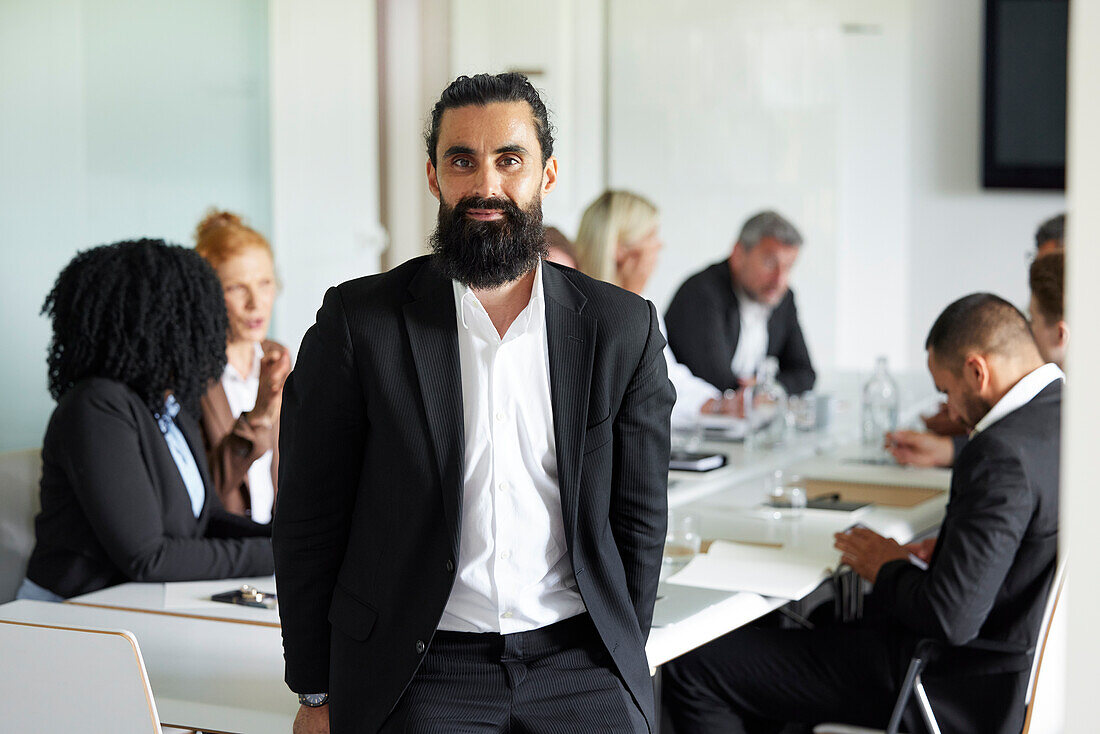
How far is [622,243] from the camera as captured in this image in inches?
170

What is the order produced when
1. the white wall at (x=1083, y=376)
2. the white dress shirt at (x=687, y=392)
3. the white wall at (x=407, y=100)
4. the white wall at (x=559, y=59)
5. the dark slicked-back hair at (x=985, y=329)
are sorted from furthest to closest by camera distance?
the white wall at (x=559, y=59)
the white wall at (x=407, y=100)
the white dress shirt at (x=687, y=392)
the dark slicked-back hair at (x=985, y=329)
the white wall at (x=1083, y=376)

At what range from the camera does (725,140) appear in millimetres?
6586

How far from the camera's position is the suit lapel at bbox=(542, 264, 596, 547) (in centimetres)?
156

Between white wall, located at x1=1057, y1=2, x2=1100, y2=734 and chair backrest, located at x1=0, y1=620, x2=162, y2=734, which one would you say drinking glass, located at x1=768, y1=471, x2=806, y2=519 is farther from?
white wall, located at x1=1057, y1=2, x2=1100, y2=734

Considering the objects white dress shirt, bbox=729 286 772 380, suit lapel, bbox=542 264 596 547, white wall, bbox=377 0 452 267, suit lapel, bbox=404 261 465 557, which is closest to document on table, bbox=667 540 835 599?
suit lapel, bbox=542 264 596 547

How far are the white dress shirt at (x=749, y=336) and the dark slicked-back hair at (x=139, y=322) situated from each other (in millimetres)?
2659

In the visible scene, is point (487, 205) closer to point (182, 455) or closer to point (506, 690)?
point (506, 690)

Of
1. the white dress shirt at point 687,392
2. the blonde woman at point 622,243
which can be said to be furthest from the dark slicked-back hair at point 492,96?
the blonde woman at point 622,243

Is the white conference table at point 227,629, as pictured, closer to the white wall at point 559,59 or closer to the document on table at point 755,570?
the document on table at point 755,570

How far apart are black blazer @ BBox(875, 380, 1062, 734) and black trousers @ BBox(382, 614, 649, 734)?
928 mm

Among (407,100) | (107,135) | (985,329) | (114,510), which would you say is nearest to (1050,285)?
(985,329)

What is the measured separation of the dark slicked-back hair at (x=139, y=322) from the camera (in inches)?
99.1

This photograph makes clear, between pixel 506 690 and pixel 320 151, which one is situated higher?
pixel 320 151

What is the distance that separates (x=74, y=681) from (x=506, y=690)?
0.58 metres
